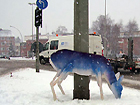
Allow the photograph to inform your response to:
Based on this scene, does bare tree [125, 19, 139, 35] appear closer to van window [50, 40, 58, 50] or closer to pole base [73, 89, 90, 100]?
van window [50, 40, 58, 50]

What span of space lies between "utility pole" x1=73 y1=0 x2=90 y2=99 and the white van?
11.0 m

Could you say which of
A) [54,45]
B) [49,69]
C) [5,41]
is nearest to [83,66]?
[49,69]

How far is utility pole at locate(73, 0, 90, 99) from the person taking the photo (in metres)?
5.84

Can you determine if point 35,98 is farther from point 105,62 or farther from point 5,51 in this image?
point 5,51

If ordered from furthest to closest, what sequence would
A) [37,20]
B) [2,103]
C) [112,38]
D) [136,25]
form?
1. [136,25]
2. [112,38]
3. [37,20]
4. [2,103]

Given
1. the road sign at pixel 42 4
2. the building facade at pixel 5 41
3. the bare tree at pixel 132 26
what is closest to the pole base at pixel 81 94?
the road sign at pixel 42 4

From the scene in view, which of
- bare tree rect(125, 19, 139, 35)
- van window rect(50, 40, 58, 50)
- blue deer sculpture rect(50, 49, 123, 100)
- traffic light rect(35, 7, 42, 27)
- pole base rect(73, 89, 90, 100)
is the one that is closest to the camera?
blue deer sculpture rect(50, 49, 123, 100)

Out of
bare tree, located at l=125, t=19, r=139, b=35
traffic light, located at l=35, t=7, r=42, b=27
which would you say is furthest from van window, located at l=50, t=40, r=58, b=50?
bare tree, located at l=125, t=19, r=139, b=35

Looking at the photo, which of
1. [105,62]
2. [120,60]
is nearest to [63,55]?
[105,62]

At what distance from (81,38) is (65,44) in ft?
41.1

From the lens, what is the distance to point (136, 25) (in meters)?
70.1

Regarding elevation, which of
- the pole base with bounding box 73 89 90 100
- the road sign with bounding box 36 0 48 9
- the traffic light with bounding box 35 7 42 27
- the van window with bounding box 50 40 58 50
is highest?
the road sign with bounding box 36 0 48 9

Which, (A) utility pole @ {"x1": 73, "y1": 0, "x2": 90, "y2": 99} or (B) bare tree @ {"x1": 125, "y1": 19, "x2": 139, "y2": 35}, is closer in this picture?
(A) utility pole @ {"x1": 73, "y1": 0, "x2": 90, "y2": 99}

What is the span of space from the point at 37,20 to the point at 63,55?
303 inches
